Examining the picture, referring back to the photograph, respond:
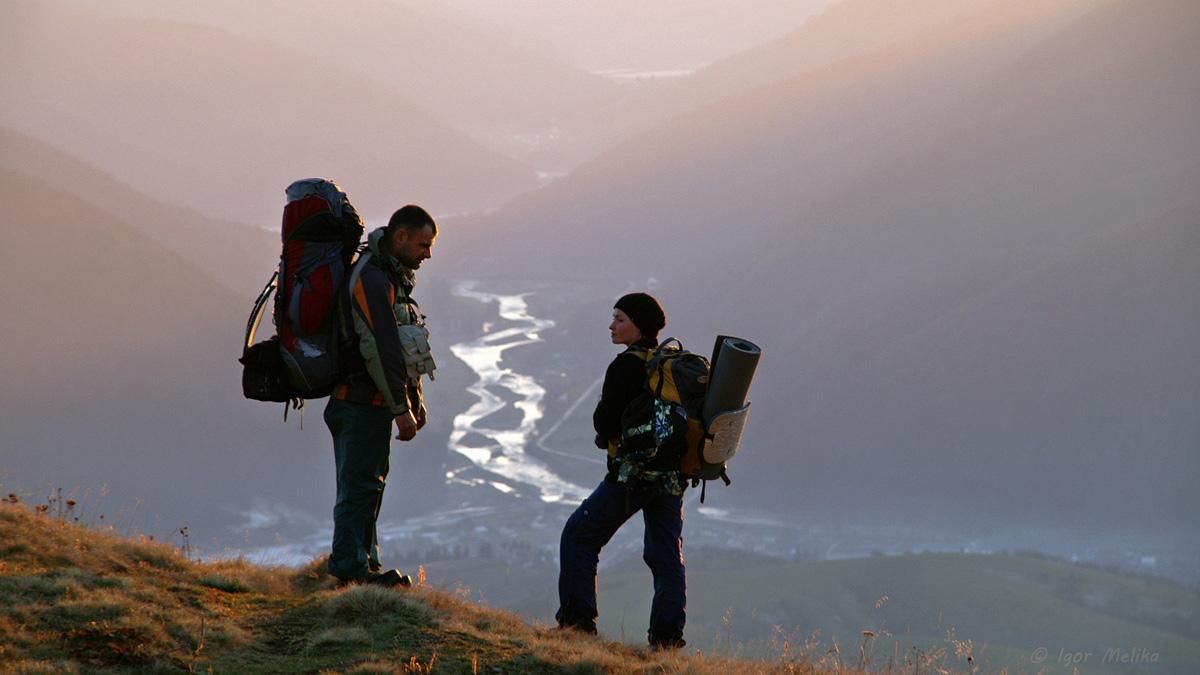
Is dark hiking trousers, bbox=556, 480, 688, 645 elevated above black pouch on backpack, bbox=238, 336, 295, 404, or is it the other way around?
black pouch on backpack, bbox=238, 336, 295, 404

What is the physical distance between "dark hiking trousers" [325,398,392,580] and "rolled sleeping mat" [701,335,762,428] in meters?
2.26

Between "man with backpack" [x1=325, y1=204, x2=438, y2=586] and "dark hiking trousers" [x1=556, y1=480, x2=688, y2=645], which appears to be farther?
"man with backpack" [x1=325, y1=204, x2=438, y2=586]

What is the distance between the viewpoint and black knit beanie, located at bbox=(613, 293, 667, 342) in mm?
7875

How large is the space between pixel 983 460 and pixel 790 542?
42.7m

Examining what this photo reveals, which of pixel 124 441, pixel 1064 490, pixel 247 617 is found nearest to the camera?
pixel 247 617

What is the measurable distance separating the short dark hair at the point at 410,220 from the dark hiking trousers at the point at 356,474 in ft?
3.98

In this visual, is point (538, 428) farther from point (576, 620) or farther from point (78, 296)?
point (576, 620)

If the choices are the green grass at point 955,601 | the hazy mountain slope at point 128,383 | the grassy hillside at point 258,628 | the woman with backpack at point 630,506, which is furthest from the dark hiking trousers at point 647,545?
the hazy mountain slope at point 128,383

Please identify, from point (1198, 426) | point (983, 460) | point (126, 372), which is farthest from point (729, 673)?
point (1198, 426)

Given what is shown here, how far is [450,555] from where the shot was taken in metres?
138

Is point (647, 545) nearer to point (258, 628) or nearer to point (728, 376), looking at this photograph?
point (728, 376)

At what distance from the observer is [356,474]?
8.46 m

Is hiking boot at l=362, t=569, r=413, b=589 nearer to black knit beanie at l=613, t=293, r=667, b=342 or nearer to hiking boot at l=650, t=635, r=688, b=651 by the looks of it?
hiking boot at l=650, t=635, r=688, b=651

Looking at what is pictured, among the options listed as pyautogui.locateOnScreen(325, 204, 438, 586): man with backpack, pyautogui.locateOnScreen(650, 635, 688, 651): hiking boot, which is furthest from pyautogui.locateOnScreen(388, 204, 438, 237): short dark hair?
pyautogui.locateOnScreen(650, 635, 688, 651): hiking boot
